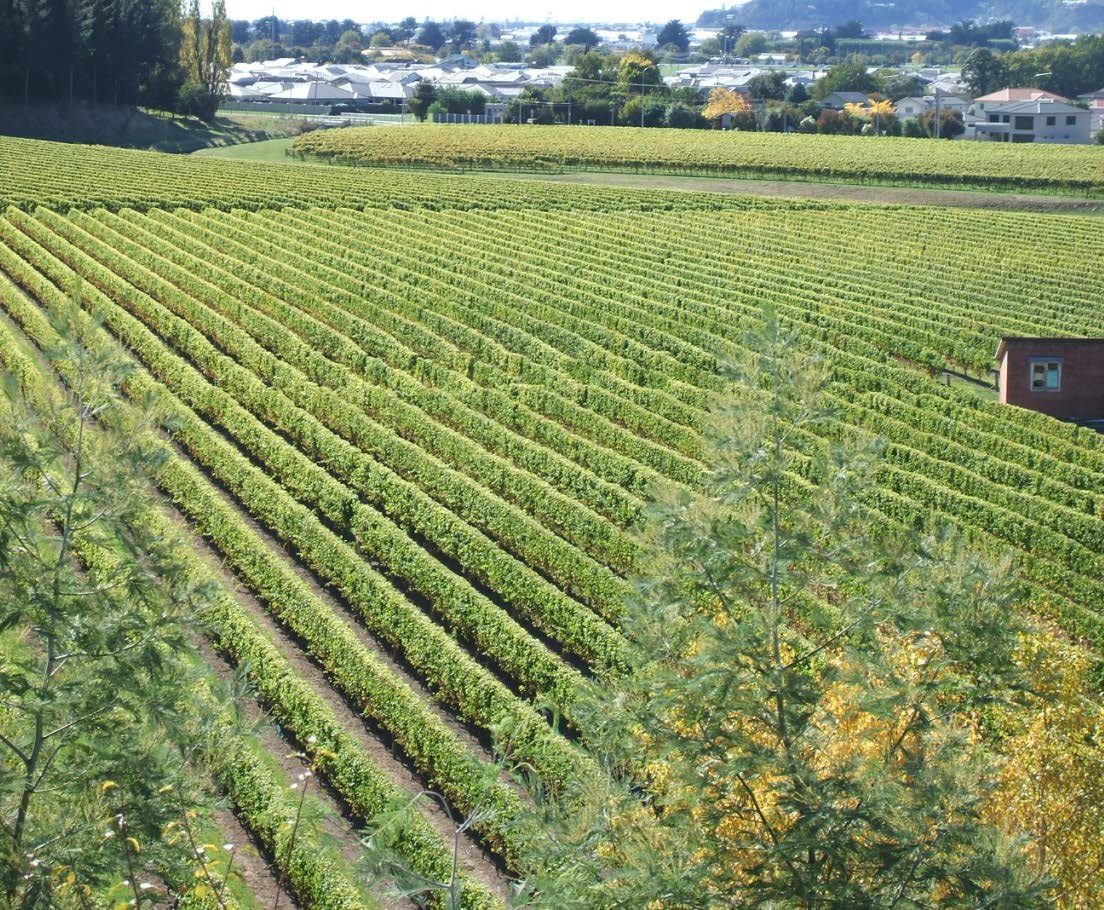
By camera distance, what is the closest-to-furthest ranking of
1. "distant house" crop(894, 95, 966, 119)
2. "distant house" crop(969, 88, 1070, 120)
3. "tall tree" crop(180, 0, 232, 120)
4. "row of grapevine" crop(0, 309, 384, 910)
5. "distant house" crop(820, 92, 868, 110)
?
"row of grapevine" crop(0, 309, 384, 910) < "tall tree" crop(180, 0, 232, 120) < "distant house" crop(969, 88, 1070, 120) < "distant house" crop(820, 92, 868, 110) < "distant house" crop(894, 95, 966, 119)

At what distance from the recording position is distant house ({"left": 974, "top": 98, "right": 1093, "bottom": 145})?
111875 mm

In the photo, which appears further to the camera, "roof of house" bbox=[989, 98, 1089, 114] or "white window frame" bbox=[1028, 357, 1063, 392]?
"roof of house" bbox=[989, 98, 1089, 114]

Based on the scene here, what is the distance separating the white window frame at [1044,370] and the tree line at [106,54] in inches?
2934

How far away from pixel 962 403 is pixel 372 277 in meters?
21.0

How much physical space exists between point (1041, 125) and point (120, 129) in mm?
76206

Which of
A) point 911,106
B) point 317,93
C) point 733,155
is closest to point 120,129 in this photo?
point 733,155

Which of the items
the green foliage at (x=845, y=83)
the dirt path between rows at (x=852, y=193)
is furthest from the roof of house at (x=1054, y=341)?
the green foliage at (x=845, y=83)

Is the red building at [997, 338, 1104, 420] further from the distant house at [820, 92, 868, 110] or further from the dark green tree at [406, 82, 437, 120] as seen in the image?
the distant house at [820, 92, 868, 110]

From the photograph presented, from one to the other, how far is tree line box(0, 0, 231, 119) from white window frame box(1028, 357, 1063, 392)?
244 feet

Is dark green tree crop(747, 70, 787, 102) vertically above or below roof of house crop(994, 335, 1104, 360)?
above

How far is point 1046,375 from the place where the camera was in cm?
3462

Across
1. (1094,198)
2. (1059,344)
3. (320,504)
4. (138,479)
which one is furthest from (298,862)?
(1094,198)

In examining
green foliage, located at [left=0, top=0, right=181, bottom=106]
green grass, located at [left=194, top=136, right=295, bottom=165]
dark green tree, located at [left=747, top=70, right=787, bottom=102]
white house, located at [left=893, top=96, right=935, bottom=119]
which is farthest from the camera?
white house, located at [left=893, top=96, right=935, bottom=119]

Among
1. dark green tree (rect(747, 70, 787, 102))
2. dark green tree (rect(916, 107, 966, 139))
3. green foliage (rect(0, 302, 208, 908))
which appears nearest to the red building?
green foliage (rect(0, 302, 208, 908))
